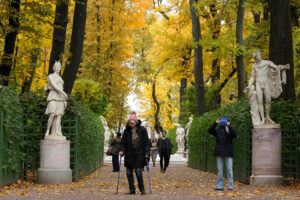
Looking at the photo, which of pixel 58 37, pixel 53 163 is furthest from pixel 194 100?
pixel 53 163

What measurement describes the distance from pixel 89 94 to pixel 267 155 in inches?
651

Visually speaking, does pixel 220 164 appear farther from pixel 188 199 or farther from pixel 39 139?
pixel 39 139

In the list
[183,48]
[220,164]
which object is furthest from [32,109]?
[183,48]

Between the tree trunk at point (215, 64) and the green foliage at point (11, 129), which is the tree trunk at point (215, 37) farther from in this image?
the green foliage at point (11, 129)

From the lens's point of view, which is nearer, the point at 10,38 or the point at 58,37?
the point at 58,37

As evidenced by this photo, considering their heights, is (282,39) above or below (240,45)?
below

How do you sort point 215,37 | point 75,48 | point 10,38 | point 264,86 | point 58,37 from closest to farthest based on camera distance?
1. point 264,86
2. point 58,37
3. point 10,38
4. point 75,48
5. point 215,37

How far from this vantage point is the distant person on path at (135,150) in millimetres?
11500

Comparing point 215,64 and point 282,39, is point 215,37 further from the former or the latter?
point 282,39

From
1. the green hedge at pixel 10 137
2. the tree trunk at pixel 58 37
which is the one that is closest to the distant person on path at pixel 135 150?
the green hedge at pixel 10 137

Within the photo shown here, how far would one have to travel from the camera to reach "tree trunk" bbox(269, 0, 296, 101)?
15641 mm

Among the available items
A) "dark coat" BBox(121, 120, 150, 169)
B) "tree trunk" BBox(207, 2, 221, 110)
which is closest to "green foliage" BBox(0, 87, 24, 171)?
"dark coat" BBox(121, 120, 150, 169)

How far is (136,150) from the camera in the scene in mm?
11539

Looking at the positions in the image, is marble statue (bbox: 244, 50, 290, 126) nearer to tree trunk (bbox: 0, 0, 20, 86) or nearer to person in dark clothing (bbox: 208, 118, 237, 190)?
person in dark clothing (bbox: 208, 118, 237, 190)
